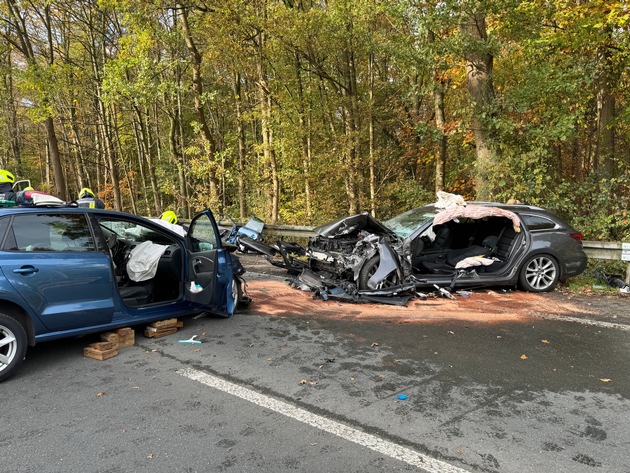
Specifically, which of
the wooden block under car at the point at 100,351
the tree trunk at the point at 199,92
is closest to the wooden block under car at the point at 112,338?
the wooden block under car at the point at 100,351

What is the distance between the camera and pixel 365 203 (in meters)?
14.5

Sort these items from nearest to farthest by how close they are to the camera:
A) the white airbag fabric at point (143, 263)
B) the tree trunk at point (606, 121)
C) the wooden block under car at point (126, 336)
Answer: the wooden block under car at point (126, 336)
the white airbag fabric at point (143, 263)
the tree trunk at point (606, 121)

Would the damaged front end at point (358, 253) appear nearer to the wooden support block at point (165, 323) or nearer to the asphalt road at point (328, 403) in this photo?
the asphalt road at point (328, 403)

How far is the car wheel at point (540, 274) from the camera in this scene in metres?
7.21

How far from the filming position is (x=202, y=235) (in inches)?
217

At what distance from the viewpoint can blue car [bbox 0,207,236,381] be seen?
391cm

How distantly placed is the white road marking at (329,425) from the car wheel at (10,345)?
4.56 feet

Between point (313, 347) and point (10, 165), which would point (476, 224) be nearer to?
point (313, 347)

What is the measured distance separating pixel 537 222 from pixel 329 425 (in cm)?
575

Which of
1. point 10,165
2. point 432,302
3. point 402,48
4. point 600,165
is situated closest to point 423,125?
point 402,48

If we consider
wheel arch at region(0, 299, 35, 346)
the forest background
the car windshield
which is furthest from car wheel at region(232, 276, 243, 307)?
the forest background

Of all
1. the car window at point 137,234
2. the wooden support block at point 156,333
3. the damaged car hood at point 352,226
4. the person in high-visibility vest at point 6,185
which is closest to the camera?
the wooden support block at point 156,333

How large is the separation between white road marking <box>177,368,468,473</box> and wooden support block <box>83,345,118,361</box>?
0.87 m

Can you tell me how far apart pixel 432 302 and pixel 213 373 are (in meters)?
3.69
